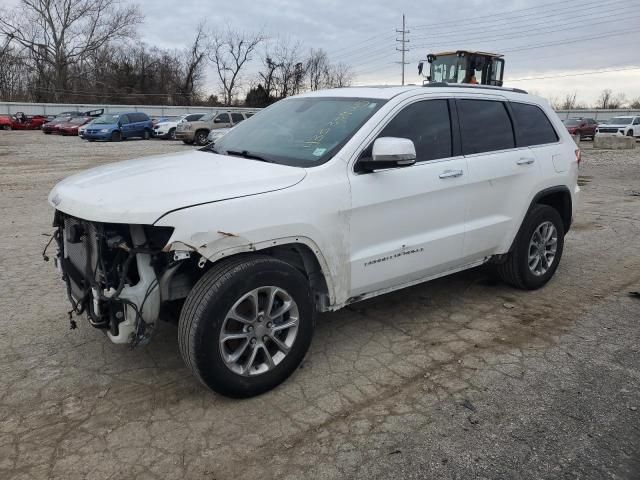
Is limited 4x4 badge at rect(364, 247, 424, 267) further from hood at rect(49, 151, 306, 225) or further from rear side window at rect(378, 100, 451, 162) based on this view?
hood at rect(49, 151, 306, 225)

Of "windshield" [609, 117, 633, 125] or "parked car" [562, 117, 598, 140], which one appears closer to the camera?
"windshield" [609, 117, 633, 125]

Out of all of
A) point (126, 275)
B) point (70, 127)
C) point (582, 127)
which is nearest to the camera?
point (126, 275)

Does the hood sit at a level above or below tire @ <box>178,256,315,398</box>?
above

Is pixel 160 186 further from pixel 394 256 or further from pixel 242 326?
pixel 394 256

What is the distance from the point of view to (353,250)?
352 cm

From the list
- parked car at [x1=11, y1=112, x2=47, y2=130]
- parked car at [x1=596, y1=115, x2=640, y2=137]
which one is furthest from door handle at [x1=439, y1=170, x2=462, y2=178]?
parked car at [x1=11, y1=112, x2=47, y2=130]

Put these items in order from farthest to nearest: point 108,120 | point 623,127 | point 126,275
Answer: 1. point 623,127
2. point 108,120
3. point 126,275

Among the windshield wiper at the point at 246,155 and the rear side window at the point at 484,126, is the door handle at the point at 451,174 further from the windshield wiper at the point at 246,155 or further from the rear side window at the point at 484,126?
the windshield wiper at the point at 246,155

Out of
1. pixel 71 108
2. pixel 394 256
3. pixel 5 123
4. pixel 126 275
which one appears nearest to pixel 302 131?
pixel 394 256

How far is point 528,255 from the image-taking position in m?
4.89

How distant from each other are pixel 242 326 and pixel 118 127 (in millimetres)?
28909

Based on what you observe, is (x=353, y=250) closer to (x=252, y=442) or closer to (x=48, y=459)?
(x=252, y=442)

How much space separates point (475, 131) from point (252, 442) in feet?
9.68

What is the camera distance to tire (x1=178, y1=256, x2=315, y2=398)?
2912mm
